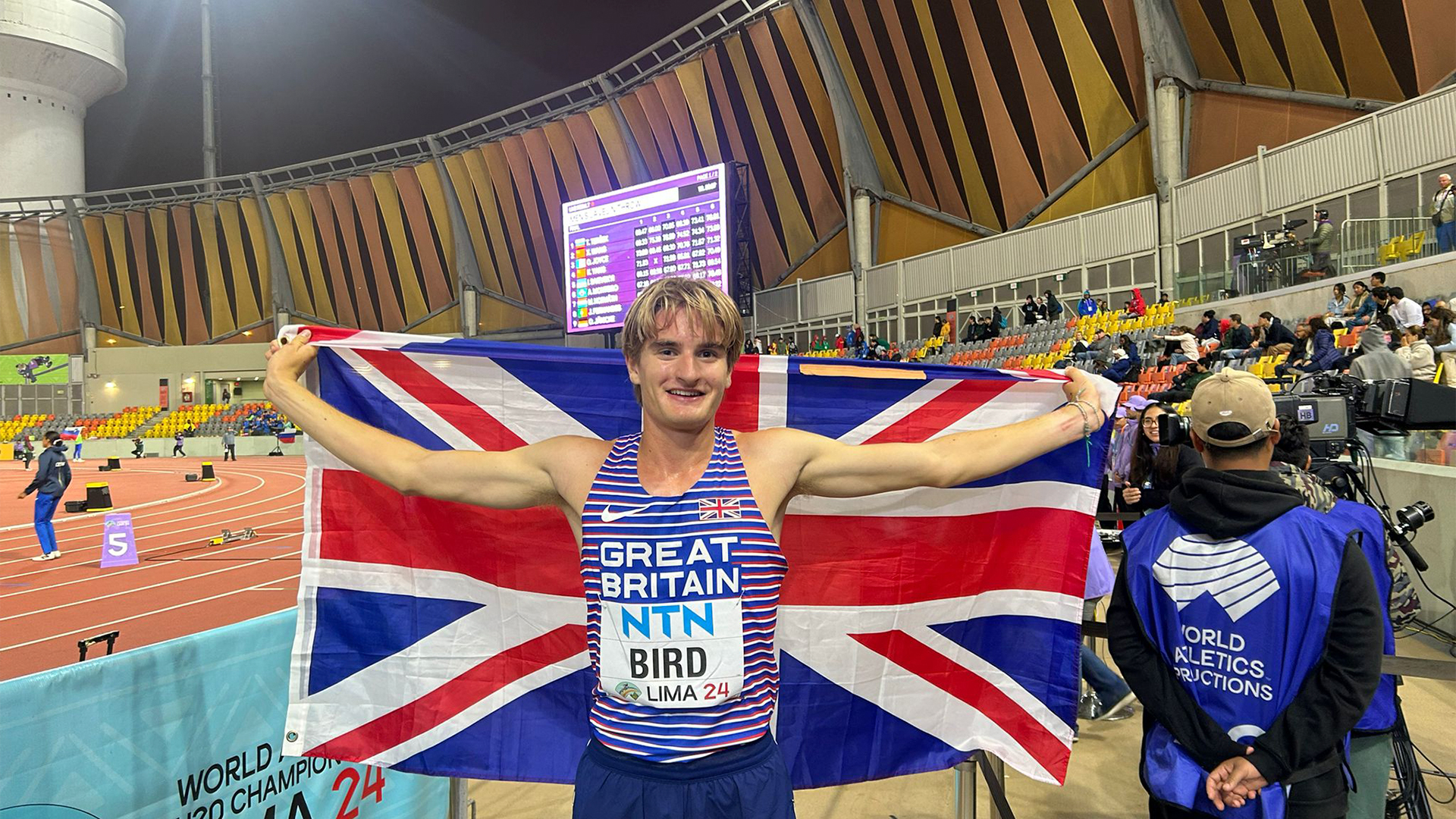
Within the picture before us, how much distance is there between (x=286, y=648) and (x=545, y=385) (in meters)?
1.55

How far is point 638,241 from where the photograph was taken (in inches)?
857

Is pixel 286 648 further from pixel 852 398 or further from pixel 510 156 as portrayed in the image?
pixel 510 156

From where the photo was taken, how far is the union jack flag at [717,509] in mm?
1945

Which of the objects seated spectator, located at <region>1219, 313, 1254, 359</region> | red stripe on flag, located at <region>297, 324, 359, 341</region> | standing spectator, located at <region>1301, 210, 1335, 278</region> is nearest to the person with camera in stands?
red stripe on flag, located at <region>297, 324, 359, 341</region>

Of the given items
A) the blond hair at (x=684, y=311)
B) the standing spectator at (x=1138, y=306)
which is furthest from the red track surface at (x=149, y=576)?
the standing spectator at (x=1138, y=306)

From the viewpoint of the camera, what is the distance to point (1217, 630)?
2.29 metres

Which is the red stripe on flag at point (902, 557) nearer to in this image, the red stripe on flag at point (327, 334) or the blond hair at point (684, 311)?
the blond hair at point (684, 311)

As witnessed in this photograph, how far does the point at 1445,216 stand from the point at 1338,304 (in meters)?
1.90

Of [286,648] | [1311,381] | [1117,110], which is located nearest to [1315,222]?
[1117,110]

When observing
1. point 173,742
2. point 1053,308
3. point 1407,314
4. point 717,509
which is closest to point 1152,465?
point 717,509

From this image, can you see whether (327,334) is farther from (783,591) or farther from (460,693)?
(783,591)

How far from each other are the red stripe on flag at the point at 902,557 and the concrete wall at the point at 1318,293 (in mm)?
14463

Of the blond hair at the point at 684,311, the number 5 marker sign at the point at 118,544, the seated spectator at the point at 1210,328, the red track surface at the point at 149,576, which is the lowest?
the red track surface at the point at 149,576

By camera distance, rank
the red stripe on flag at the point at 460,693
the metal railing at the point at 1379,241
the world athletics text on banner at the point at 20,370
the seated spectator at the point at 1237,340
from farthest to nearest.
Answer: the world athletics text on banner at the point at 20,370 < the seated spectator at the point at 1237,340 < the metal railing at the point at 1379,241 < the red stripe on flag at the point at 460,693
